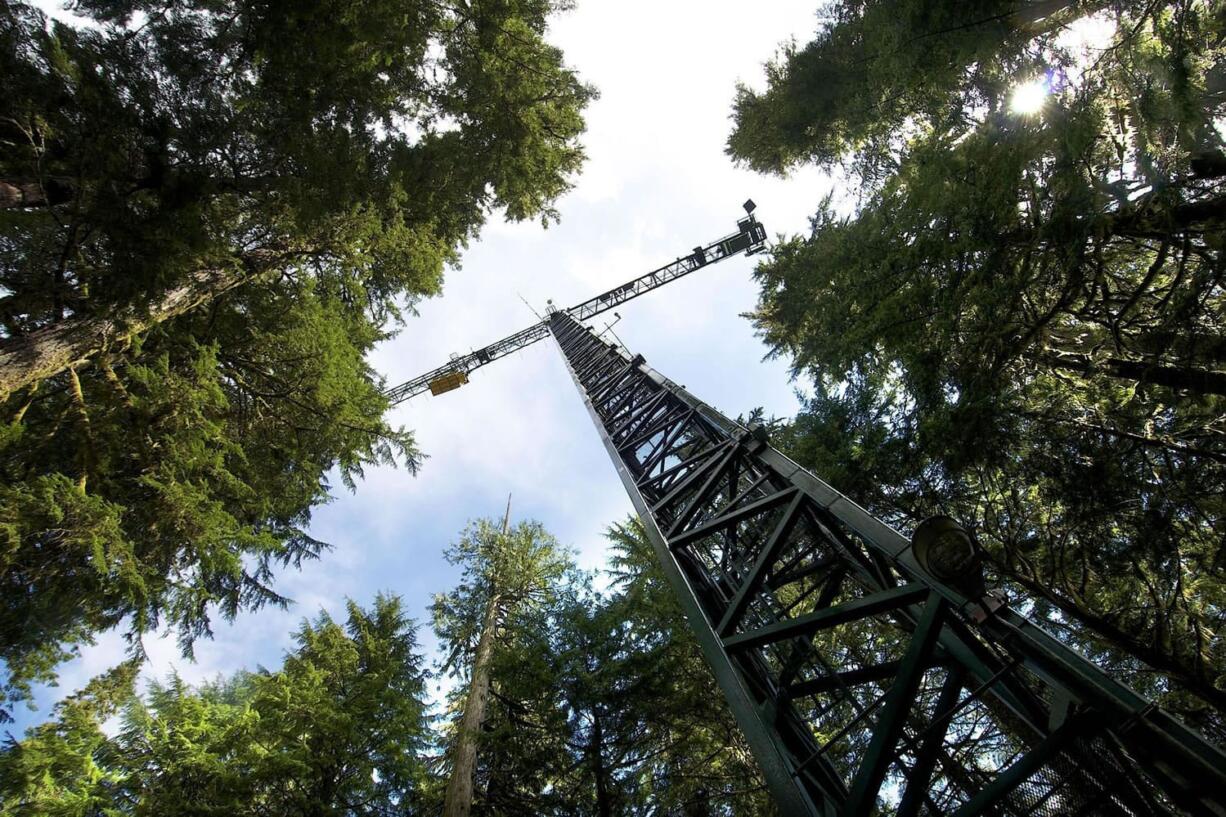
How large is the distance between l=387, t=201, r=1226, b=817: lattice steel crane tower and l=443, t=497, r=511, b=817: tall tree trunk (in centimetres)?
424

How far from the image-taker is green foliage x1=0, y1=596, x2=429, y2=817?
5.90 m

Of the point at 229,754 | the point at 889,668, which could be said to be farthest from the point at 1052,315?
the point at 229,754

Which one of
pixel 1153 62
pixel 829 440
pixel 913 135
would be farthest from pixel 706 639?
pixel 913 135

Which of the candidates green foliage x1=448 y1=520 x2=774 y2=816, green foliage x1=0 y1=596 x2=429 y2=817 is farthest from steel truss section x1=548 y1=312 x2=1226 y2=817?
green foliage x1=0 y1=596 x2=429 y2=817

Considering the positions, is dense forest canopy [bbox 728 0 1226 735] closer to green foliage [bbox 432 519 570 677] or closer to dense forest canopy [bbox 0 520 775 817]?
dense forest canopy [bbox 0 520 775 817]

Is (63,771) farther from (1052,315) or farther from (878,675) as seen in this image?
(1052,315)

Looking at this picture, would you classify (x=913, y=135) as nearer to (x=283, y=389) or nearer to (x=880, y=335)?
(x=880, y=335)

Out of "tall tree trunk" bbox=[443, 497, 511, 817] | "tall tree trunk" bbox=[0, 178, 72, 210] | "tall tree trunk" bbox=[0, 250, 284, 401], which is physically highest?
"tall tree trunk" bbox=[0, 178, 72, 210]

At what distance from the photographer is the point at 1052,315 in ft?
15.3

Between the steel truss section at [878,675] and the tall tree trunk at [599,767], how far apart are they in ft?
9.21

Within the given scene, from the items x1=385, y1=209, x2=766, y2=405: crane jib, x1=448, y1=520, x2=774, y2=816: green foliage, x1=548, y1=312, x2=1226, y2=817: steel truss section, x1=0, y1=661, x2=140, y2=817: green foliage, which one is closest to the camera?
x1=548, y1=312, x2=1226, y2=817: steel truss section

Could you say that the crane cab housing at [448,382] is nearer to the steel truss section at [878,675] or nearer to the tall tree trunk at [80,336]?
the tall tree trunk at [80,336]

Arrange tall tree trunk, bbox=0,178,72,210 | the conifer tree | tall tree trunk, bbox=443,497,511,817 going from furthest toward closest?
the conifer tree
tall tree trunk, bbox=443,497,511,817
tall tree trunk, bbox=0,178,72,210

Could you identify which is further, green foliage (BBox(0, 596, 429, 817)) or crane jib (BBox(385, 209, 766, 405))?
crane jib (BBox(385, 209, 766, 405))
